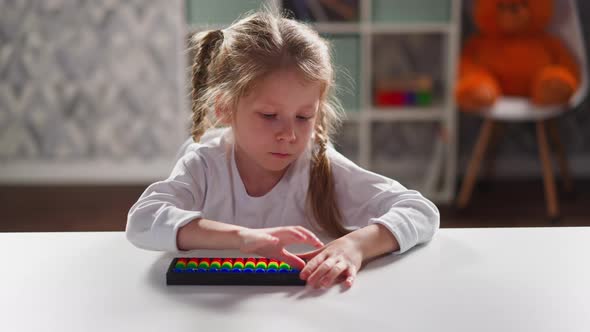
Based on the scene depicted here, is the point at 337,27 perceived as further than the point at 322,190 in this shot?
Yes

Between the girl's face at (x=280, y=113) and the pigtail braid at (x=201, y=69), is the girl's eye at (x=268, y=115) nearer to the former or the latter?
the girl's face at (x=280, y=113)

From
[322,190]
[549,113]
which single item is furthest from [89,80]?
[322,190]

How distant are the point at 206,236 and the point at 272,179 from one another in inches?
12.6

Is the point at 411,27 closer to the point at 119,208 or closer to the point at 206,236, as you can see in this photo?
the point at 119,208

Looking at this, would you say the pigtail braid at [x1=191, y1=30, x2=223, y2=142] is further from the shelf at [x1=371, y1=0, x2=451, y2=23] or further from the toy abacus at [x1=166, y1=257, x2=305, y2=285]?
the shelf at [x1=371, y1=0, x2=451, y2=23]

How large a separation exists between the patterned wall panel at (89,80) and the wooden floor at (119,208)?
0.70 feet

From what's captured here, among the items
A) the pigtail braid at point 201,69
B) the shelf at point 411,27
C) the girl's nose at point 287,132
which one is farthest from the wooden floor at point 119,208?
the girl's nose at point 287,132

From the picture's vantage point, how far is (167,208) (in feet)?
2.76

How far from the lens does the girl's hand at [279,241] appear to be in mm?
709

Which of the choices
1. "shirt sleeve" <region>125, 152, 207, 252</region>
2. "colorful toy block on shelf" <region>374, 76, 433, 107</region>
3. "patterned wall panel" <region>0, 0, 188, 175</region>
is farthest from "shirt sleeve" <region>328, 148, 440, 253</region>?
"patterned wall panel" <region>0, 0, 188, 175</region>

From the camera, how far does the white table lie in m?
0.59

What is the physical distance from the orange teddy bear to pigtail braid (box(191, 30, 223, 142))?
151 centimetres

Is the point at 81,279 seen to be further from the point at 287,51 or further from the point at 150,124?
the point at 150,124

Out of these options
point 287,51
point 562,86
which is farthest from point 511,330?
point 562,86
